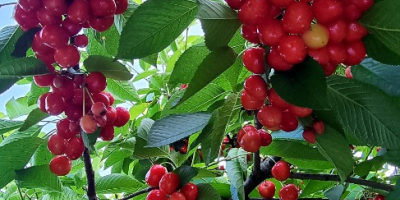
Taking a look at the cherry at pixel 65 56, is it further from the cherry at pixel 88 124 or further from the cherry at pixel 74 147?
the cherry at pixel 74 147

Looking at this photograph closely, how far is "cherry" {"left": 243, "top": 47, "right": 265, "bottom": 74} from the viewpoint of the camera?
749 mm

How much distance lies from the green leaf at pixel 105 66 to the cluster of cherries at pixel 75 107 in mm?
16

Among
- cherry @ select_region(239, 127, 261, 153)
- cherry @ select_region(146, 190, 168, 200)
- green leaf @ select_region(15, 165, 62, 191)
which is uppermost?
cherry @ select_region(239, 127, 261, 153)

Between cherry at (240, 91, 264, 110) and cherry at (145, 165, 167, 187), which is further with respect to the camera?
cherry at (145, 165, 167, 187)

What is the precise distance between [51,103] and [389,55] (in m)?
0.62

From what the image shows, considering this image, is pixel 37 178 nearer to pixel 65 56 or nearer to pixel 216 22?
pixel 65 56

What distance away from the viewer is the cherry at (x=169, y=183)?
1.07 m

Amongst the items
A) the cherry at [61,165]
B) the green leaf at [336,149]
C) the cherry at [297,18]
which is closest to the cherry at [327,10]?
the cherry at [297,18]

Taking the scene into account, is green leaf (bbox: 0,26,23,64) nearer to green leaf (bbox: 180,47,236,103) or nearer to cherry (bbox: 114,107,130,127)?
cherry (bbox: 114,107,130,127)

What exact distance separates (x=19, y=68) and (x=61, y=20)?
12cm

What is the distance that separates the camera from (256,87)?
755mm

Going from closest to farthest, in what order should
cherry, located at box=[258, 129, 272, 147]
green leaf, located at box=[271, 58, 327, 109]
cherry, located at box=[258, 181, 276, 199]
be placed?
green leaf, located at box=[271, 58, 327, 109]
cherry, located at box=[258, 129, 272, 147]
cherry, located at box=[258, 181, 276, 199]

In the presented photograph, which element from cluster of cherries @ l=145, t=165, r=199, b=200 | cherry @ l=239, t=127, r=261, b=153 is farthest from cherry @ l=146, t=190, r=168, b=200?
cherry @ l=239, t=127, r=261, b=153

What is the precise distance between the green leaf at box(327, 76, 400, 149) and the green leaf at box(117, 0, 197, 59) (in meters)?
0.28
